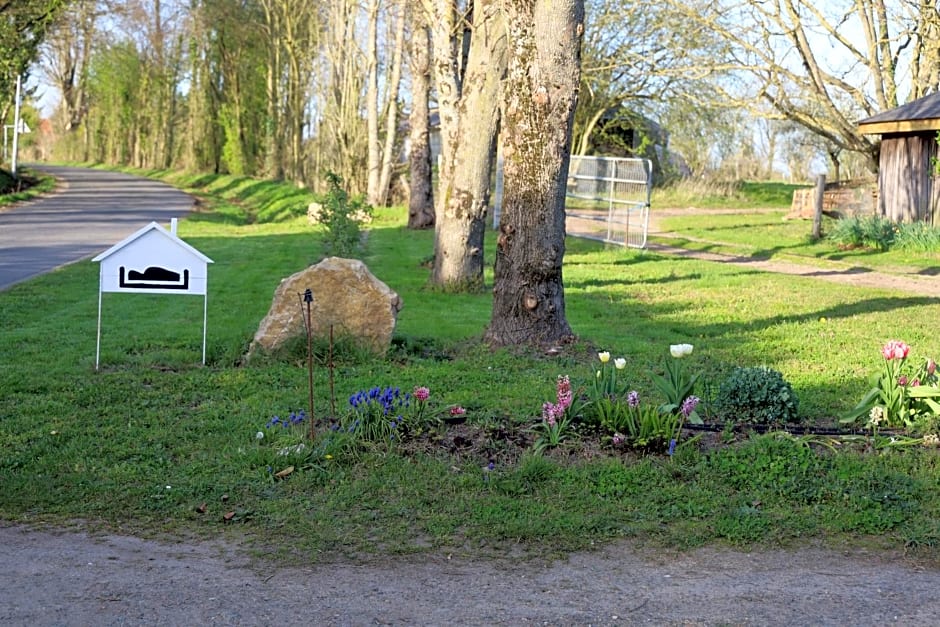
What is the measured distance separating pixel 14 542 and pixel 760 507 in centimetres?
389

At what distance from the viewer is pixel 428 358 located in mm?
9797

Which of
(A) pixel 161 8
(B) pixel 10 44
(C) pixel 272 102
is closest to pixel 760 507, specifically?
(B) pixel 10 44

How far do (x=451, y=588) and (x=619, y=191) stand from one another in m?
19.4

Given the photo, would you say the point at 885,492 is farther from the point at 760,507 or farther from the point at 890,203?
the point at 890,203

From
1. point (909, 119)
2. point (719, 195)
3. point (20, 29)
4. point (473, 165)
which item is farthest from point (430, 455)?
point (719, 195)

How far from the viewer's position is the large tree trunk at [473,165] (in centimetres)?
1428

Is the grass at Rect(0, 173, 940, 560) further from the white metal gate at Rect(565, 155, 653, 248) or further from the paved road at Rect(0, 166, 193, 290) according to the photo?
the white metal gate at Rect(565, 155, 653, 248)

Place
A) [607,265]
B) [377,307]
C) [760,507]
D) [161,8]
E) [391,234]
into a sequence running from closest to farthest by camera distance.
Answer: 1. [760,507]
2. [377,307]
3. [607,265]
4. [391,234]
5. [161,8]

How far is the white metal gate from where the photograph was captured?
22.7m

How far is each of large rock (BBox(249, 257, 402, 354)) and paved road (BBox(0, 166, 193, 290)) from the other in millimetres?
7255

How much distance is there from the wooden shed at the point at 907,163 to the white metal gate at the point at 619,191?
5.69 metres

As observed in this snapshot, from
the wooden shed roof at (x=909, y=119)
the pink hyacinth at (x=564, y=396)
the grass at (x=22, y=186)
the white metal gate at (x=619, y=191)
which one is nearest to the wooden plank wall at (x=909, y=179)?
the wooden shed roof at (x=909, y=119)

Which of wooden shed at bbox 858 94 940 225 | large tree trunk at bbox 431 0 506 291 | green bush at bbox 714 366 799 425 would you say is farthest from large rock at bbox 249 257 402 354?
wooden shed at bbox 858 94 940 225

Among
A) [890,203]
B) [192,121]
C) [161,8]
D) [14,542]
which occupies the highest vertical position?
[161,8]
